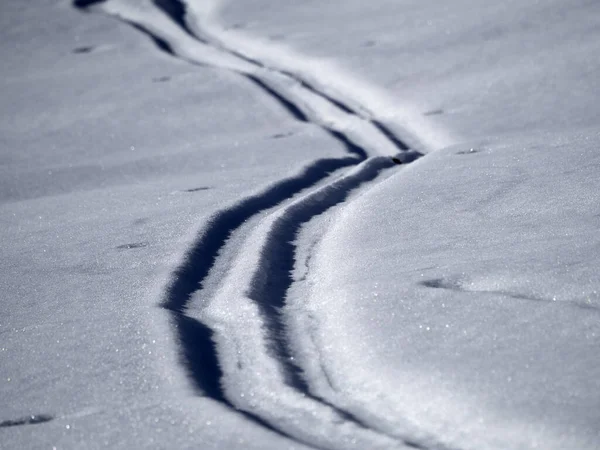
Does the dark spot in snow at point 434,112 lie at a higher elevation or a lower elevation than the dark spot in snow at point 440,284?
lower

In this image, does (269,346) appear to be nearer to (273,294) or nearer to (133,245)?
(273,294)

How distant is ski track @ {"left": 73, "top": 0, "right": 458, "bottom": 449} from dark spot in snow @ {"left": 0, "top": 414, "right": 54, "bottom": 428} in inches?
8.7

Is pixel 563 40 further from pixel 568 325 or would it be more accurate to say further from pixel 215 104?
pixel 568 325

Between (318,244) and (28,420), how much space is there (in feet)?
2.58

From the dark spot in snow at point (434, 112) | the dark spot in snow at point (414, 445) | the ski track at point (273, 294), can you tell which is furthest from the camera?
the dark spot in snow at point (434, 112)

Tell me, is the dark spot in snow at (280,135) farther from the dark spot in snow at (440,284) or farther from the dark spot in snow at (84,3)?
the dark spot in snow at (84,3)

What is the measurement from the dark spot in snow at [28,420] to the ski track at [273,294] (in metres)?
0.22

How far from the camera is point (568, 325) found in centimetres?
124

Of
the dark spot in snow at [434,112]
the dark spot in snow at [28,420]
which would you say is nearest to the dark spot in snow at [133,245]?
the dark spot in snow at [28,420]

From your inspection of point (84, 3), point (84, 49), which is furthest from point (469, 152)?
point (84, 3)

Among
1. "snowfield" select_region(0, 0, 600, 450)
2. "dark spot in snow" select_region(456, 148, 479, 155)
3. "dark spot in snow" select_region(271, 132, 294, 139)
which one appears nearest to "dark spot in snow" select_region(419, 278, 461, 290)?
"snowfield" select_region(0, 0, 600, 450)

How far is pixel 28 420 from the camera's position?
4.08 feet

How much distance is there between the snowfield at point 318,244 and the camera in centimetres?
117

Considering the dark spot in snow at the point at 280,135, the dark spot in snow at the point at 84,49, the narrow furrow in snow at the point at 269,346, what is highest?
the narrow furrow in snow at the point at 269,346
